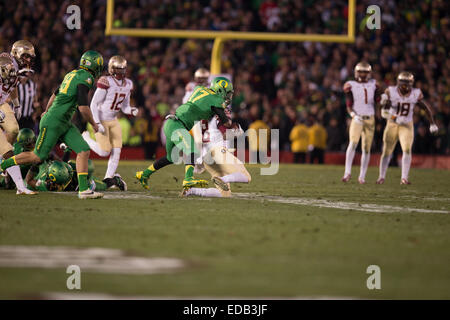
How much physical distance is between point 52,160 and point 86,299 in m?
6.47

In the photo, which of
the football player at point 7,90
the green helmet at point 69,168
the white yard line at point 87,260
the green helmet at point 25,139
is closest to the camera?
the white yard line at point 87,260

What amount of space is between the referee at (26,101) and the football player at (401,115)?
5.68 m

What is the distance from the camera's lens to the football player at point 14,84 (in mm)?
10172

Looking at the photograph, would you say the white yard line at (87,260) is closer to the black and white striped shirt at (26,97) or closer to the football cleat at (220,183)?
the football cleat at (220,183)

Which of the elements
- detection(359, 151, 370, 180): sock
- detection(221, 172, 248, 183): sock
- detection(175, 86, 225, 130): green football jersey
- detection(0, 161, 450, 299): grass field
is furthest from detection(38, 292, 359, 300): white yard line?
detection(359, 151, 370, 180): sock

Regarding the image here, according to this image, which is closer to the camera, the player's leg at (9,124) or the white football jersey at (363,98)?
the player's leg at (9,124)

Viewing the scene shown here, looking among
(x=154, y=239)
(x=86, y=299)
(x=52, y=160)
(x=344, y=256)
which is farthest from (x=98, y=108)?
(x=86, y=299)

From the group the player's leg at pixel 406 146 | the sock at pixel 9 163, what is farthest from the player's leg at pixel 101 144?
the player's leg at pixel 406 146

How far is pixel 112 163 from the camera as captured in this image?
1126 cm

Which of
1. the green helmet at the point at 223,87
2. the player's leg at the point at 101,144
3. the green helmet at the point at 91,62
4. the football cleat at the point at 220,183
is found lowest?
the football cleat at the point at 220,183

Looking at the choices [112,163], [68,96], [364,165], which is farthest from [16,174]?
[364,165]

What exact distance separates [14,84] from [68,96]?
1419 mm

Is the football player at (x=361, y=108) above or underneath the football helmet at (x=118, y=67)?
underneath

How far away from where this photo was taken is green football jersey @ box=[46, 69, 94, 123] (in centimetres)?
913
